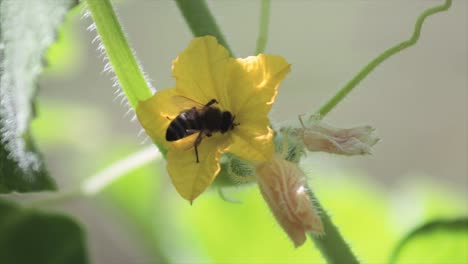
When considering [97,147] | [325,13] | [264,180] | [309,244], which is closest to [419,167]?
[325,13]

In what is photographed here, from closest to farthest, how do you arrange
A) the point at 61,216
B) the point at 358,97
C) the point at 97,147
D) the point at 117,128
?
1. the point at 61,216
2. the point at 97,147
3. the point at 117,128
4. the point at 358,97

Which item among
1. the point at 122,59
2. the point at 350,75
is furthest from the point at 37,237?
the point at 350,75

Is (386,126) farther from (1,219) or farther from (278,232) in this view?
(1,219)

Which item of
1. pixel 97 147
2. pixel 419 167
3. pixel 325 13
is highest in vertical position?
pixel 97 147

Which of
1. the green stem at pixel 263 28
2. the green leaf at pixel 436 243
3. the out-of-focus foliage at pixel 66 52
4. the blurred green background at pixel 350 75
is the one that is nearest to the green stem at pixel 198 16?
the green stem at pixel 263 28

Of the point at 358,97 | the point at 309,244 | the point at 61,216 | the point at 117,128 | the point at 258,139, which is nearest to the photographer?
the point at 258,139

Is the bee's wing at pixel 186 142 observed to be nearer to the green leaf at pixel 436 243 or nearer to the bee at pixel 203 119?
the bee at pixel 203 119

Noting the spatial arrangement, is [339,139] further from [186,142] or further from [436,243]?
[436,243]
